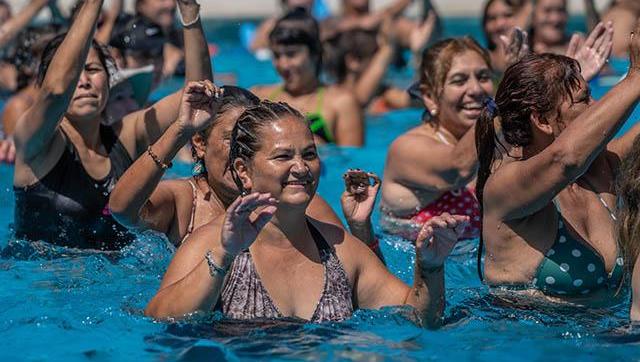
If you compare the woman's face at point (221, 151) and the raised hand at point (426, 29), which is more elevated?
the raised hand at point (426, 29)

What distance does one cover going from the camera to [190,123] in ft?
14.6

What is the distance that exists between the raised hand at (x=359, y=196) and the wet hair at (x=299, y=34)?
152 inches

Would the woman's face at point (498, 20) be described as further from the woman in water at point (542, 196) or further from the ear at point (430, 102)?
the woman in water at point (542, 196)

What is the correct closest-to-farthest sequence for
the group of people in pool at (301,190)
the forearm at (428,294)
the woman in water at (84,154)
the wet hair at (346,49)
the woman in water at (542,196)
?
the group of people in pool at (301,190), the forearm at (428,294), the woman in water at (542,196), the woman in water at (84,154), the wet hair at (346,49)

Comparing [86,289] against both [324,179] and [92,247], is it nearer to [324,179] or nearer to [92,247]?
[92,247]

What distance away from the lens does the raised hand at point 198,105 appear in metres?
4.39

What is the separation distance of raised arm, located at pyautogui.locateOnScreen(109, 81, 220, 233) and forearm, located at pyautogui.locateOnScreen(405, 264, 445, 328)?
1.00 m

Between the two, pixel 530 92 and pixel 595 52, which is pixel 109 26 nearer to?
pixel 595 52

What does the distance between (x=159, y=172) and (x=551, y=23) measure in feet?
19.6

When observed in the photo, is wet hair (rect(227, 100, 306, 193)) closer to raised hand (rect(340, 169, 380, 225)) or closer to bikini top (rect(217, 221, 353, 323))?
bikini top (rect(217, 221, 353, 323))

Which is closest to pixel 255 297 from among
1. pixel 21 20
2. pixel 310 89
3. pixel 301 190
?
pixel 301 190

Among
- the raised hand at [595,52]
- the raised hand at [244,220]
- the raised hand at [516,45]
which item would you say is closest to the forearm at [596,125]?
the raised hand at [244,220]

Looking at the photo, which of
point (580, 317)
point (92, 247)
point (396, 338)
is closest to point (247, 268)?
point (396, 338)

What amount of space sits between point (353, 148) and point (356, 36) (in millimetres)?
3225
